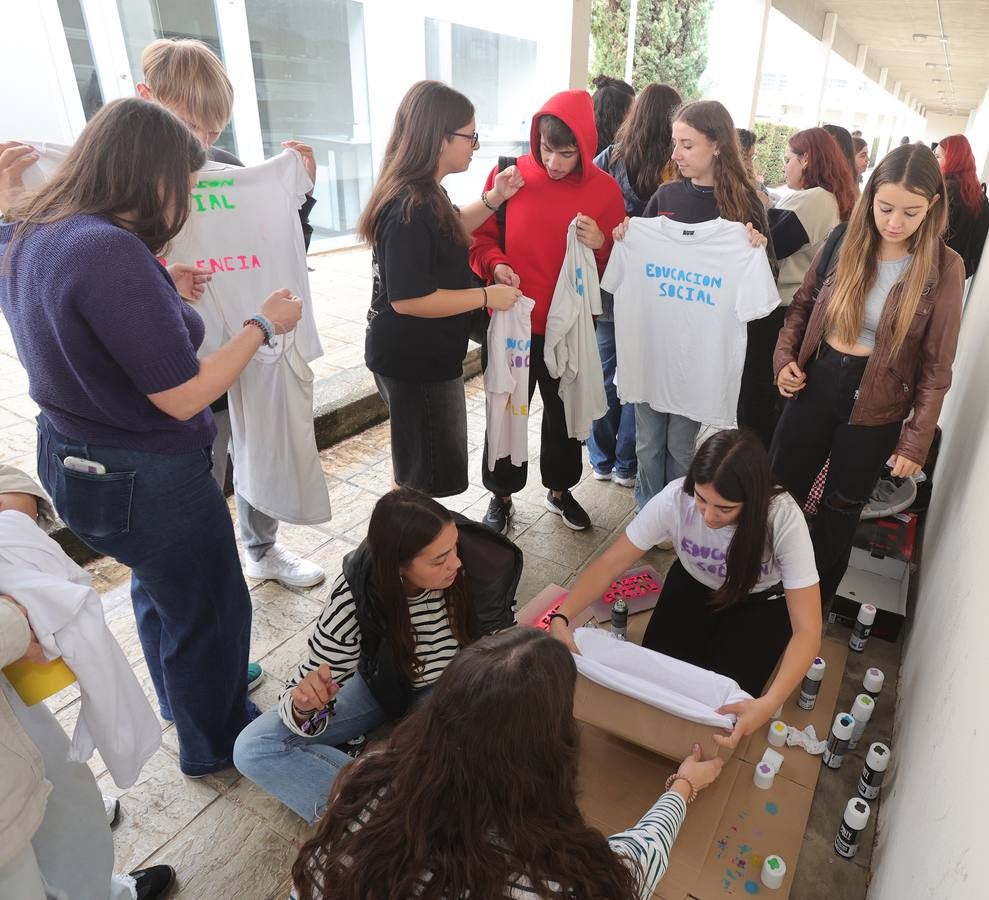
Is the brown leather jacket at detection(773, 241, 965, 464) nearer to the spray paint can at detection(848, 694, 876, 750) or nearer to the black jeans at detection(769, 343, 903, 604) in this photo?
the black jeans at detection(769, 343, 903, 604)

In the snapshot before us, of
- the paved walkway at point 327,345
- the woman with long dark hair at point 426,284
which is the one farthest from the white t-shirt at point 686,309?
the paved walkway at point 327,345

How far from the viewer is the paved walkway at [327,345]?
342 centimetres

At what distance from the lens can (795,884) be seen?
179 centimetres

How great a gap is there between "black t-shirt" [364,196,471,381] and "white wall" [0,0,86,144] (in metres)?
4.16

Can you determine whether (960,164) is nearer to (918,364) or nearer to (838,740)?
(918,364)

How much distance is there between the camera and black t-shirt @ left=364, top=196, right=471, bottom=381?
2.17 meters

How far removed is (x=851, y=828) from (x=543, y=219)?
2156mm

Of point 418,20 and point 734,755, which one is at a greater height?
point 418,20

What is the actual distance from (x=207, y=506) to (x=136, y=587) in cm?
43

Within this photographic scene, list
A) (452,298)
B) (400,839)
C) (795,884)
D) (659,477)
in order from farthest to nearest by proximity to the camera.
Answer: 1. (659,477)
2. (452,298)
3. (795,884)
4. (400,839)

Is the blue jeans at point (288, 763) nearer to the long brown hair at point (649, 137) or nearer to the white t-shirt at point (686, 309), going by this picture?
the white t-shirt at point (686, 309)

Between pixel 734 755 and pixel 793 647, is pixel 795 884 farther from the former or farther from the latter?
pixel 793 647

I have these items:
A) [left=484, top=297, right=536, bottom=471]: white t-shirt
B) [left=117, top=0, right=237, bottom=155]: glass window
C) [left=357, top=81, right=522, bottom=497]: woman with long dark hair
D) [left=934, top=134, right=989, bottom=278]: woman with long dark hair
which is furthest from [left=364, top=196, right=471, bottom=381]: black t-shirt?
[left=117, top=0, right=237, bottom=155]: glass window

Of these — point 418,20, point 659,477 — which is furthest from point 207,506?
point 418,20
